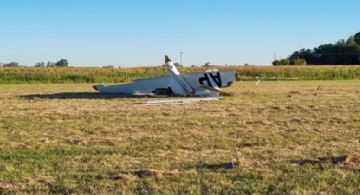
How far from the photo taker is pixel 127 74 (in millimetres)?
48219

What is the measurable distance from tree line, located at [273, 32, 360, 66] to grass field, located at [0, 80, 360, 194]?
77457 millimetres

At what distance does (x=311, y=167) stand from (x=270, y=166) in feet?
1.55

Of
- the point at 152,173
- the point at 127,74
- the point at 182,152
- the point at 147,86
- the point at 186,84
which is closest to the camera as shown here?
the point at 152,173

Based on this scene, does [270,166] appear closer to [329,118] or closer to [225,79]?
[329,118]

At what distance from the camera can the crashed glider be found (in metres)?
20.5

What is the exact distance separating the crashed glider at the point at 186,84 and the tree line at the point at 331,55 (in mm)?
67972

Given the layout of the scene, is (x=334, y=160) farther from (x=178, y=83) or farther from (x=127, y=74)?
(x=127, y=74)

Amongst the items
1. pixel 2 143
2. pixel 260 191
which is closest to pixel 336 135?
pixel 260 191

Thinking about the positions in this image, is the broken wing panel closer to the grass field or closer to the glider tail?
the glider tail

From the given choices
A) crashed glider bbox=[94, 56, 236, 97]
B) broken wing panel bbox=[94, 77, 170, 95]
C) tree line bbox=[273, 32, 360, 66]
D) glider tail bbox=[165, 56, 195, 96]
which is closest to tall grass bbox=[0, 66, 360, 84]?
broken wing panel bbox=[94, 77, 170, 95]

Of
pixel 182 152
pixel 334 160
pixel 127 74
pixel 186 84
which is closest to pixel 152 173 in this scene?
pixel 182 152

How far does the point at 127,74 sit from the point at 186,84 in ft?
91.5

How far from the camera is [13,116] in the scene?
518 inches

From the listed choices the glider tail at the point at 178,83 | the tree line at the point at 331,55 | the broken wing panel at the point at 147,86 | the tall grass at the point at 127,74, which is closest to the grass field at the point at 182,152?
the glider tail at the point at 178,83
